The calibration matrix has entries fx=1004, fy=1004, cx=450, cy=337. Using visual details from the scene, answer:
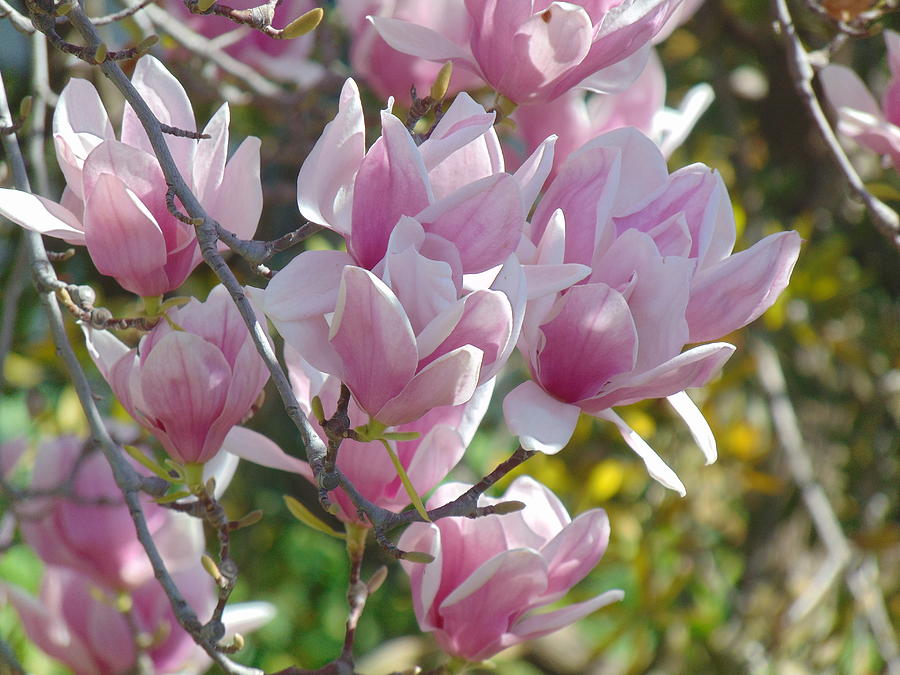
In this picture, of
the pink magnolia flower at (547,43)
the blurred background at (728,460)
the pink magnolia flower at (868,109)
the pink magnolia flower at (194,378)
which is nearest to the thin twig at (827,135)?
the pink magnolia flower at (868,109)

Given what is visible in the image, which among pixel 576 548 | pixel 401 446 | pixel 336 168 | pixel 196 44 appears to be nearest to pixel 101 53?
pixel 336 168

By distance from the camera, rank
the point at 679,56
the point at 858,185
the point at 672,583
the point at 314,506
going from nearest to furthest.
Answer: the point at 858,185
the point at 672,583
the point at 679,56
the point at 314,506

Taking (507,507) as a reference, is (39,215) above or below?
above

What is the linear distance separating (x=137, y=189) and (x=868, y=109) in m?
0.54

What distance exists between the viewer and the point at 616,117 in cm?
77

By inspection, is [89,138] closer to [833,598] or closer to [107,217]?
[107,217]

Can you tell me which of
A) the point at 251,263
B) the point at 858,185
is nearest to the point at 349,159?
the point at 251,263

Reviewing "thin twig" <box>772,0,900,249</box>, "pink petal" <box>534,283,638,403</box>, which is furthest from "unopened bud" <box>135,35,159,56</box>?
"thin twig" <box>772,0,900,249</box>

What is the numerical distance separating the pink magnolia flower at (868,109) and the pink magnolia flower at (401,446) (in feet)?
1.20

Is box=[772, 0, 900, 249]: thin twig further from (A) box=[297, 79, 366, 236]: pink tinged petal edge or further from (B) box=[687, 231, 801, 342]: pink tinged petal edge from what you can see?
(A) box=[297, 79, 366, 236]: pink tinged petal edge

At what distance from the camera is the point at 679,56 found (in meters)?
1.60

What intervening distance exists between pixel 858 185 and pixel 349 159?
415mm

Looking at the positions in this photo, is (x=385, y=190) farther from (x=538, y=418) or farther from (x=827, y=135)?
(x=827, y=135)

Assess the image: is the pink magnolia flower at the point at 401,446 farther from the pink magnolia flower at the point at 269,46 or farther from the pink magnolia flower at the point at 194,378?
the pink magnolia flower at the point at 269,46
